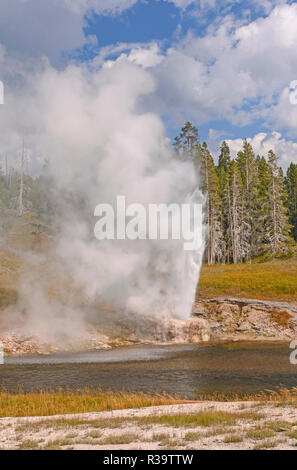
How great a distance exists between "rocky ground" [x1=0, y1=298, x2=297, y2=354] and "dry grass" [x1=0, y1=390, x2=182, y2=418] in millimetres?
14173

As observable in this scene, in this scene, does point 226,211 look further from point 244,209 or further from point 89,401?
point 89,401

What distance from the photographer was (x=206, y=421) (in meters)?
12.9

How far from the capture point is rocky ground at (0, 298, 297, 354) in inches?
1324

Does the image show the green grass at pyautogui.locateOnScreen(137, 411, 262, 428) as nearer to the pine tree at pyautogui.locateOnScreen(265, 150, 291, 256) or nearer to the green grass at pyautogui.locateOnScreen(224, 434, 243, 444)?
the green grass at pyautogui.locateOnScreen(224, 434, 243, 444)

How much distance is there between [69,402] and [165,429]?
23.5 feet

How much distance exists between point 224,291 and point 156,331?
467 inches

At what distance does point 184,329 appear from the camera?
1452 inches

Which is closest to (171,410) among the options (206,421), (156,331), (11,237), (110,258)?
(206,421)

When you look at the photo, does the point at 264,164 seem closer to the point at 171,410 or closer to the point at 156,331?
the point at 156,331

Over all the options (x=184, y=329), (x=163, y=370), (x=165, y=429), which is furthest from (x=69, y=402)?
(x=184, y=329)

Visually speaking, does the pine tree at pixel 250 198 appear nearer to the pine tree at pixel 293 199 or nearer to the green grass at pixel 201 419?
the pine tree at pixel 293 199

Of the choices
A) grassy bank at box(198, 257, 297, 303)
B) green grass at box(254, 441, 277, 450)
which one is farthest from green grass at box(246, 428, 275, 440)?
grassy bank at box(198, 257, 297, 303)

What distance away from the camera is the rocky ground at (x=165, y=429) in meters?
10.5

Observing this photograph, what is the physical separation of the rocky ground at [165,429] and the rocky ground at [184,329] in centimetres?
1888
